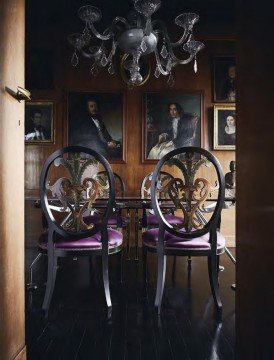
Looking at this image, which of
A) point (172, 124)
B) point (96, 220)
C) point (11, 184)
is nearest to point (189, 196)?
point (11, 184)

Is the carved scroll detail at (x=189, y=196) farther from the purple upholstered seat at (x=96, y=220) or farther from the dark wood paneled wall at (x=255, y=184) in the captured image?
the purple upholstered seat at (x=96, y=220)

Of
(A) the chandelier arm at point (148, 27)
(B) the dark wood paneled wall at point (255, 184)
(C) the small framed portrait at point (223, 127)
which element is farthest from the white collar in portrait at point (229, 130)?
(B) the dark wood paneled wall at point (255, 184)

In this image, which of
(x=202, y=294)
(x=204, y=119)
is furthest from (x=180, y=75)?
(x=202, y=294)

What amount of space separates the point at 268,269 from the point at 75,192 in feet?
4.04

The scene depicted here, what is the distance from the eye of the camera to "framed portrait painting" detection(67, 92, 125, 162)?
455cm

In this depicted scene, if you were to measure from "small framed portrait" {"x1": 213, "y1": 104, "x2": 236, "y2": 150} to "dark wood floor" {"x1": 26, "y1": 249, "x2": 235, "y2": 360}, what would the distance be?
7.45 feet

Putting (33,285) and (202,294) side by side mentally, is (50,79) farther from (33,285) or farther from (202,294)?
(202,294)

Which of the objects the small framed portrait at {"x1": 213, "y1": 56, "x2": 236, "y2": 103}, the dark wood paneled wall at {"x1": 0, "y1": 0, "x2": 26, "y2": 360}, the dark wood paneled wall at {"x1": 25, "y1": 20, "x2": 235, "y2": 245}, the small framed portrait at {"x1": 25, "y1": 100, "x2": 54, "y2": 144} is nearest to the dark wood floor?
the dark wood paneled wall at {"x1": 0, "y1": 0, "x2": 26, "y2": 360}

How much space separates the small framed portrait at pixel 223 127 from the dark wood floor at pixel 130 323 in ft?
7.45

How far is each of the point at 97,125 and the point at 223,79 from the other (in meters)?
1.96

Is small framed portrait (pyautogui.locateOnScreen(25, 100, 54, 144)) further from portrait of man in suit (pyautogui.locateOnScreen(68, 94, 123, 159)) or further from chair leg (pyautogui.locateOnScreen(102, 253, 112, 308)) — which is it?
chair leg (pyautogui.locateOnScreen(102, 253, 112, 308))

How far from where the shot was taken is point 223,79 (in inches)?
181

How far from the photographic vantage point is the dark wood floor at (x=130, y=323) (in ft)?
5.06

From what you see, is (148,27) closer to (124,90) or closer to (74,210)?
(124,90)
